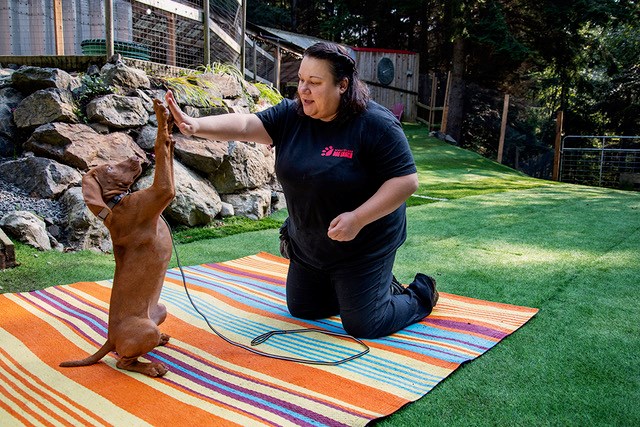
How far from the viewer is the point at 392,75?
18.2 metres

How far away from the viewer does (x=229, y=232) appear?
208 inches

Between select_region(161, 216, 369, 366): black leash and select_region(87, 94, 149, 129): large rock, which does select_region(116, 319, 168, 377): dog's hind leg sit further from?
select_region(87, 94, 149, 129): large rock

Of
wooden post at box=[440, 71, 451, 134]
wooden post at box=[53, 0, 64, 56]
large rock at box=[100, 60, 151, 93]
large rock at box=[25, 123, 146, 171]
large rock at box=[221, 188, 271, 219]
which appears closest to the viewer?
large rock at box=[25, 123, 146, 171]

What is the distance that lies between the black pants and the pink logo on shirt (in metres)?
0.56

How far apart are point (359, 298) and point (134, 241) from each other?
110 centimetres

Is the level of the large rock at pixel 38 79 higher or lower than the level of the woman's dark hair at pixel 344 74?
higher

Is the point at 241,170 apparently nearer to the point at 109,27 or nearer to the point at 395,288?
the point at 109,27

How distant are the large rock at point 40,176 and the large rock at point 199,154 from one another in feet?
3.95

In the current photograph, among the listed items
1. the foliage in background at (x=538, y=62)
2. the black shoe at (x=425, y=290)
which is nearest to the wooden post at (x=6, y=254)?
the black shoe at (x=425, y=290)

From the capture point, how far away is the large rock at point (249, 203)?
5.95 m

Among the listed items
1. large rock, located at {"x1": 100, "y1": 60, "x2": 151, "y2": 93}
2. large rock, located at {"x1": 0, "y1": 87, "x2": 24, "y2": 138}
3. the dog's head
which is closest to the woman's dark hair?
the dog's head

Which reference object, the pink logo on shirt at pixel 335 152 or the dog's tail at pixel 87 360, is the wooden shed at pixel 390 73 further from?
the dog's tail at pixel 87 360

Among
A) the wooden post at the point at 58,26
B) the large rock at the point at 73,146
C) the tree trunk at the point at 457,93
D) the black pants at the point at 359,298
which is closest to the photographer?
the black pants at the point at 359,298

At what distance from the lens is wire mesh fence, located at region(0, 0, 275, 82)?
6.23 metres
